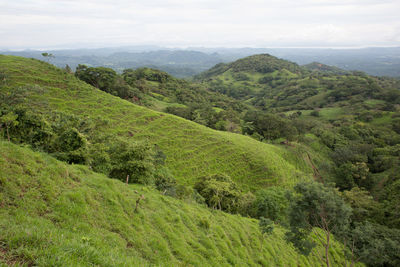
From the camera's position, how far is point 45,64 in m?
52.4

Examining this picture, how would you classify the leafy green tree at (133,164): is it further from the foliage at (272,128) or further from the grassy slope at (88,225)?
the foliage at (272,128)

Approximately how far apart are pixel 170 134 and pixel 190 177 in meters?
12.3

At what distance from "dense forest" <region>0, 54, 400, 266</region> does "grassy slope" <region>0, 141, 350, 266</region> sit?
2.5 inches


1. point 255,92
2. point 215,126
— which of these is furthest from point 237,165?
point 255,92

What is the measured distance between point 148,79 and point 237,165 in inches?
4047

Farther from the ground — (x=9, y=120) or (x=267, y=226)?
(x=9, y=120)

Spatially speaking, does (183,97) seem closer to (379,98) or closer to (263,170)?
(263,170)

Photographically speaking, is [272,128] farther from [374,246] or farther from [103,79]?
[103,79]

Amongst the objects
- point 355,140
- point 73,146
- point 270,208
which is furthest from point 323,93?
point 73,146

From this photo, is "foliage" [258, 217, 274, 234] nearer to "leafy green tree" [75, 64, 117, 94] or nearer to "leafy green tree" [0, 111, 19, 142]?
"leafy green tree" [0, 111, 19, 142]

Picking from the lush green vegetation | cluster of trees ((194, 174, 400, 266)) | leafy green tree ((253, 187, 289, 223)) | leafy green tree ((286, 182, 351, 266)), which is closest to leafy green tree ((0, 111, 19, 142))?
cluster of trees ((194, 174, 400, 266))

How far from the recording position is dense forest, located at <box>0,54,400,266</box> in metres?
8.27

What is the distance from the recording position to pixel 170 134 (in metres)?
41.7

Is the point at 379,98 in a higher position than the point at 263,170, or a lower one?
higher
